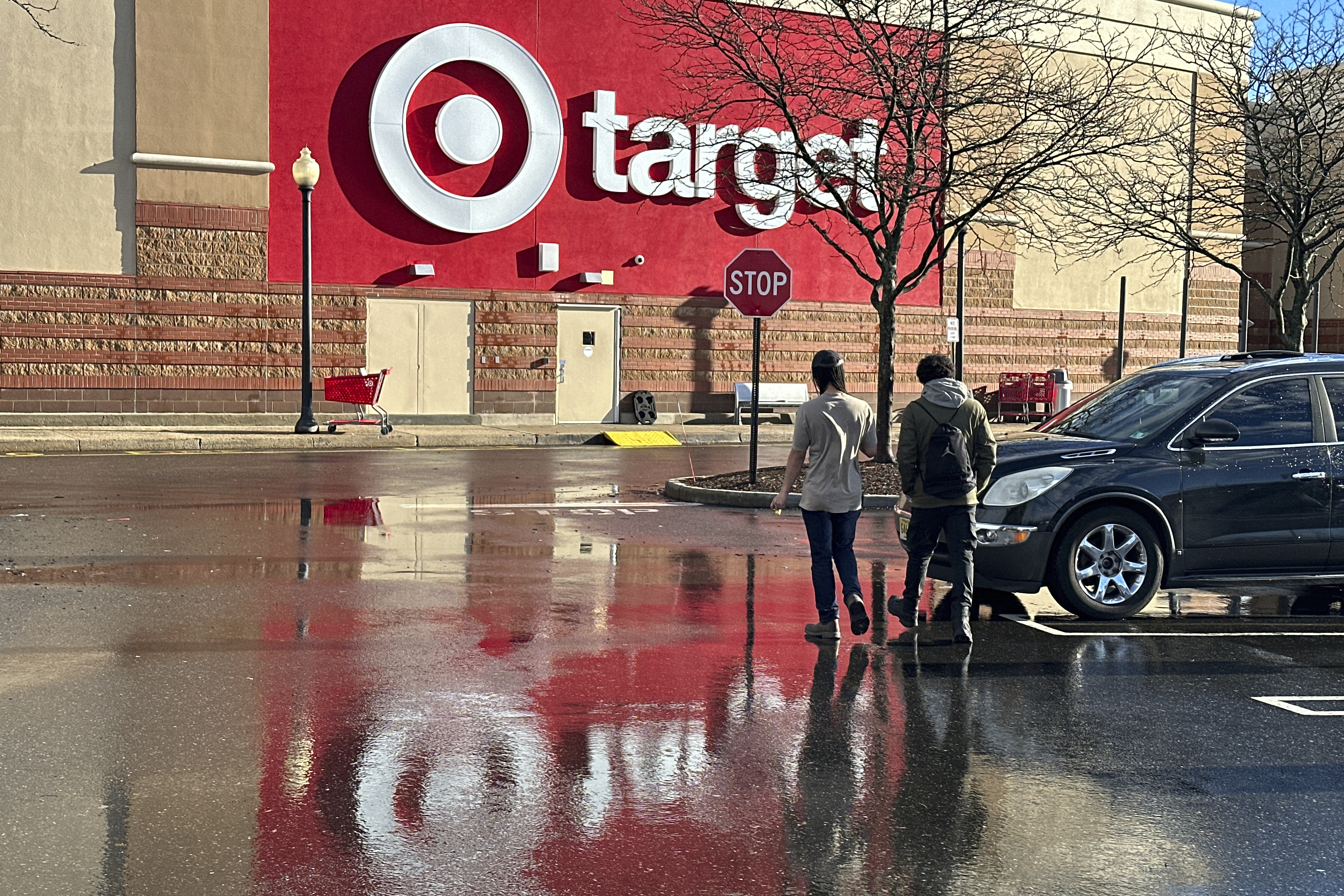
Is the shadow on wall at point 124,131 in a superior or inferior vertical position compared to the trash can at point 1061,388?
superior

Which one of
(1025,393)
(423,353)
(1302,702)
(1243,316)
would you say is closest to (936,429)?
(1302,702)

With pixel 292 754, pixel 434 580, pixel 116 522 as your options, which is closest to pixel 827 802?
pixel 292 754

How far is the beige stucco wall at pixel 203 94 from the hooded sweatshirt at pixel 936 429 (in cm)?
2078

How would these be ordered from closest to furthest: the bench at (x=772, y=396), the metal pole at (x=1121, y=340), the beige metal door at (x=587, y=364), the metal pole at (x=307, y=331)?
1. the metal pole at (x=307, y=331)
2. the beige metal door at (x=587, y=364)
3. the bench at (x=772, y=396)
4. the metal pole at (x=1121, y=340)

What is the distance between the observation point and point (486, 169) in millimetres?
29141

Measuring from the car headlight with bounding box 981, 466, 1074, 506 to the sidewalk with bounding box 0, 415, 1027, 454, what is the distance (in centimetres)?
1069

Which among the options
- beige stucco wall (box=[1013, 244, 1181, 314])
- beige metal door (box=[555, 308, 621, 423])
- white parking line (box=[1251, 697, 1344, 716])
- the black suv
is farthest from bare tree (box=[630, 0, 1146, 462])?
white parking line (box=[1251, 697, 1344, 716])

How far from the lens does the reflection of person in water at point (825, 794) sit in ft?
16.3

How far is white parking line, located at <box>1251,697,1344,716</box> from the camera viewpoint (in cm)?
721

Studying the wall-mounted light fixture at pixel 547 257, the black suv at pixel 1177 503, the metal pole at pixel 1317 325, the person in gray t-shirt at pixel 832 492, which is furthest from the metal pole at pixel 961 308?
the person in gray t-shirt at pixel 832 492

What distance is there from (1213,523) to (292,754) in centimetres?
616

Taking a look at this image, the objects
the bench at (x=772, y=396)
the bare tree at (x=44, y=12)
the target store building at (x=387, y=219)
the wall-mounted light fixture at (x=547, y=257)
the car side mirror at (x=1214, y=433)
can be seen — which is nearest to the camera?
the car side mirror at (x=1214, y=433)

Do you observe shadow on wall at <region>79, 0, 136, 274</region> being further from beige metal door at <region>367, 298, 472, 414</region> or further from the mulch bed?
the mulch bed

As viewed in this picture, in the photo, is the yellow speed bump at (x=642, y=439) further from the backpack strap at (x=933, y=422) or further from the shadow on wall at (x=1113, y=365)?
the backpack strap at (x=933, y=422)
